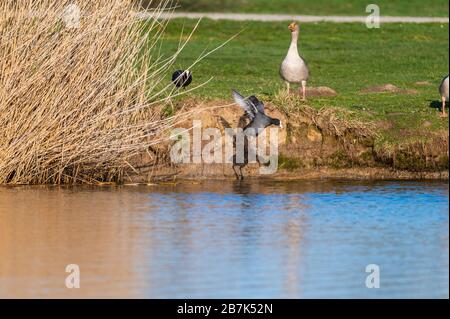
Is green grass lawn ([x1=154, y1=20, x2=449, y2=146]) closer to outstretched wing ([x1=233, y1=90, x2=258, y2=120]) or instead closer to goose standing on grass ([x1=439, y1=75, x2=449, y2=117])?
goose standing on grass ([x1=439, y1=75, x2=449, y2=117])

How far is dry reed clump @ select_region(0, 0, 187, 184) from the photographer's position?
584 inches

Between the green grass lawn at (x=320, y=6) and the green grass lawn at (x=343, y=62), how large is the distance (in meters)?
5.20

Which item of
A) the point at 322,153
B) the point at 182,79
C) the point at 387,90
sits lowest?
the point at 322,153

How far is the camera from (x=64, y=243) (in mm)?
12016

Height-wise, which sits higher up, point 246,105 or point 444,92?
point 444,92

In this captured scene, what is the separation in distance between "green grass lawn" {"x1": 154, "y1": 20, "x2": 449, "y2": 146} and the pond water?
7.74ft

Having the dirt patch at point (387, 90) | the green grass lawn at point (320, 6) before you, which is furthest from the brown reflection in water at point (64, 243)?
the green grass lawn at point (320, 6)

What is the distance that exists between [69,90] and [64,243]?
11.5ft

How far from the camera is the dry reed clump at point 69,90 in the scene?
48.7ft

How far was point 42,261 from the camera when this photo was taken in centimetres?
1132

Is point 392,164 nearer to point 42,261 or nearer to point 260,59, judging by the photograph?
point 42,261

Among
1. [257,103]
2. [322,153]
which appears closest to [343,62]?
[322,153]

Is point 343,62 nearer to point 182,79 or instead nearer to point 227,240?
point 182,79
